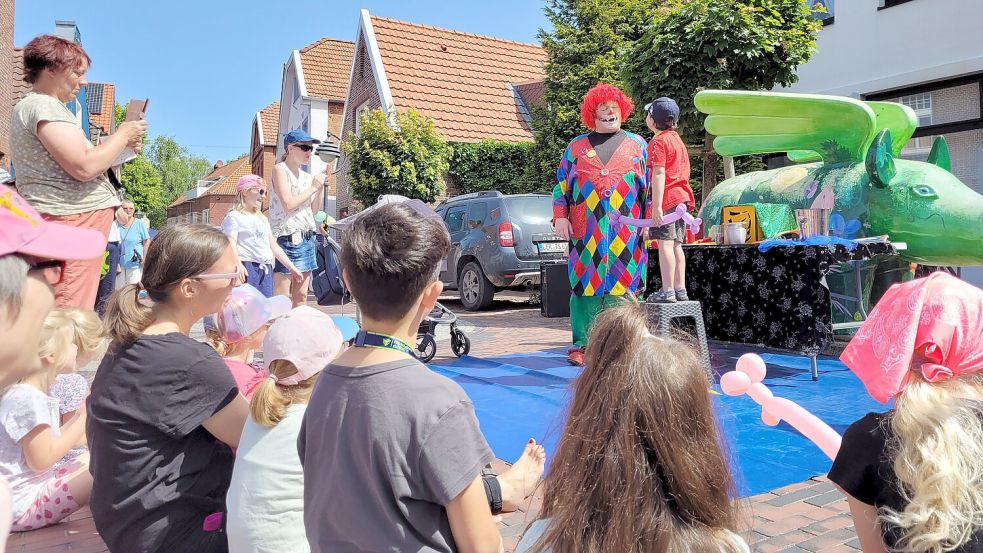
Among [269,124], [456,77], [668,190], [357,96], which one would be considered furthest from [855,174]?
[269,124]

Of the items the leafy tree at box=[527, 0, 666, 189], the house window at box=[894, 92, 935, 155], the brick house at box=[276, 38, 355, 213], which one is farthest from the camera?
the brick house at box=[276, 38, 355, 213]

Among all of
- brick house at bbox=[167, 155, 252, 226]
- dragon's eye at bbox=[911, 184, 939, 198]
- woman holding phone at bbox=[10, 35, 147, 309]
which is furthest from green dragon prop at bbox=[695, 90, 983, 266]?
brick house at bbox=[167, 155, 252, 226]

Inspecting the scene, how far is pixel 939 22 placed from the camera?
37.3 feet

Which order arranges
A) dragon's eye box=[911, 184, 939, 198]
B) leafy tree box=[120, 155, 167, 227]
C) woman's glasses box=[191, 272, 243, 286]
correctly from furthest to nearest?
1. leafy tree box=[120, 155, 167, 227]
2. dragon's eye box=[911, 184, 939, 198]
3. woman's glasses box=[191, 272, 243, 286]

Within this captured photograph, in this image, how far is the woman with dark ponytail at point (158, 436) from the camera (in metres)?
2.01

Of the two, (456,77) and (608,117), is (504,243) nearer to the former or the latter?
(608,117)

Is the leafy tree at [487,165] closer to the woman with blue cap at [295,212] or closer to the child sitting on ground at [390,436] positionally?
the woman with blue cap at [295,212]

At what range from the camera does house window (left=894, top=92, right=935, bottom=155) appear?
11.8 metres

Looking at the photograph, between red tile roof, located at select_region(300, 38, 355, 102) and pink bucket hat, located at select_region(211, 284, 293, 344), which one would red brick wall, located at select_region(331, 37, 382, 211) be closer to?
red tile roof, located at select_region(300, 38, 355, 102)

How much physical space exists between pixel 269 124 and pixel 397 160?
28150 millimetres

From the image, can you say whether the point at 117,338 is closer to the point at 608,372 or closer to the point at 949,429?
the point at 608,372

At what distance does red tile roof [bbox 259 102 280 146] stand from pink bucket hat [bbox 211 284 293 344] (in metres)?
37.9

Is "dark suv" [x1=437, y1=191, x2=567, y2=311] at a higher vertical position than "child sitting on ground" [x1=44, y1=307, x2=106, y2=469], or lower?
higher

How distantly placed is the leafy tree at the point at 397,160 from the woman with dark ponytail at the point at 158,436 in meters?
12.9
